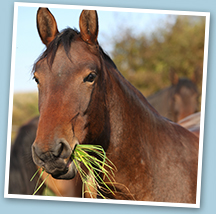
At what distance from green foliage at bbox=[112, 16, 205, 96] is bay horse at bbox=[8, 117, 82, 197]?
142 inches

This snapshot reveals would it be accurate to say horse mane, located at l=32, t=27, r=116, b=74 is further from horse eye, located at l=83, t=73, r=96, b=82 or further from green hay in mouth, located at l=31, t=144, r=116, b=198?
green hay in mouth, located at l=31, t=144, r=116, b=198

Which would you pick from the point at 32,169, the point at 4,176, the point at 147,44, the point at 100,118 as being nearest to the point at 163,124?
the point at 100,118

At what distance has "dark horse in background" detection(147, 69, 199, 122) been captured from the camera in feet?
18.4

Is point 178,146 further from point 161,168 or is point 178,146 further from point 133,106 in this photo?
point 133,106

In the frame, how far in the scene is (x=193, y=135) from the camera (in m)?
2.26

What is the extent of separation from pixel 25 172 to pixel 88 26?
2.18 meters

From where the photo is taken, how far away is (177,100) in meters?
5.72

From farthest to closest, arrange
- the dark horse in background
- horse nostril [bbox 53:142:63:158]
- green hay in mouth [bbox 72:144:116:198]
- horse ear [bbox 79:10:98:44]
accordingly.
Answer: the dark horse in background → horse ear [bbox 79:10:98:44] → green hay in mouth [bbox 72:144:116:198] → horse nostril [bbox 53:142:63:158]

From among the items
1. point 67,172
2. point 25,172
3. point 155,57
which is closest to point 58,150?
point 67,172

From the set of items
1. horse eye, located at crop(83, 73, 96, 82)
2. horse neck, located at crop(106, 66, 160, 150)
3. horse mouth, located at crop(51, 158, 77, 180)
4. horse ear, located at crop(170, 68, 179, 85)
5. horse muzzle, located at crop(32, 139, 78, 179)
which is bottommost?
horse mouth, located at crop(51, 158, 77, 180)

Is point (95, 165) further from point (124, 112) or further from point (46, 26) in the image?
point (46, 26)

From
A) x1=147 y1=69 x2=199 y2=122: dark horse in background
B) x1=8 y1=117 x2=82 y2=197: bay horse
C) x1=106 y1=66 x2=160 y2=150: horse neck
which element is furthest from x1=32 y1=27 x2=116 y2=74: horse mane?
x1=147 y1=69 x2=199 y2=122: dark horse in background

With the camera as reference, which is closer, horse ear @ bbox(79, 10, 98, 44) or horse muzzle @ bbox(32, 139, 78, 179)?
horse muzzle @ bbox(32, 139, 78, 179)

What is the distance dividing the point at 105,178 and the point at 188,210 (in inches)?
31.8
